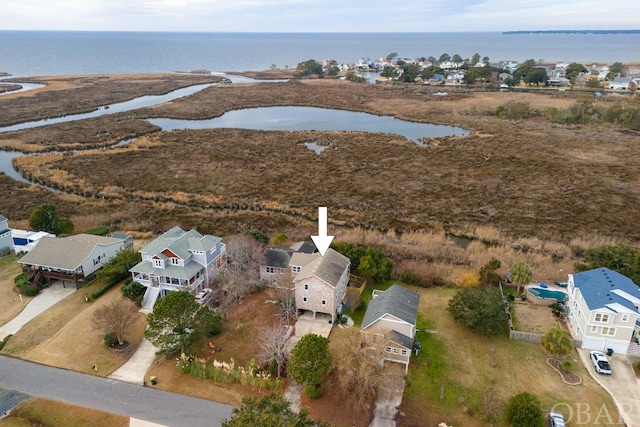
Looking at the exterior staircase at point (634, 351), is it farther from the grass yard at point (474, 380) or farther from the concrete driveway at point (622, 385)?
the grass yard at point (474, 380)

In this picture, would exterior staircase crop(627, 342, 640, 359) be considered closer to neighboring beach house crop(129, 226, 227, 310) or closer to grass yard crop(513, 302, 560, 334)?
grass yard crop(513, 302, 560, 334)

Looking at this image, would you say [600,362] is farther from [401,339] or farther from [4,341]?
[4,341]

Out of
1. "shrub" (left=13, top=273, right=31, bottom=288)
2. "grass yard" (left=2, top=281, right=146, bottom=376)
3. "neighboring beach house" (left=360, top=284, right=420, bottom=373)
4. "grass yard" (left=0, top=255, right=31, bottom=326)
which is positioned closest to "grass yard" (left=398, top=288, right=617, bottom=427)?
"neighboring beach house" (left=360, top=284, right=420, bottom=373)

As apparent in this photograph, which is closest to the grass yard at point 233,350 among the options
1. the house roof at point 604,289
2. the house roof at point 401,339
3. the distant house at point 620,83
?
the house roof at point 401,339

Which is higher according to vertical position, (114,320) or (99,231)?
(114,320)

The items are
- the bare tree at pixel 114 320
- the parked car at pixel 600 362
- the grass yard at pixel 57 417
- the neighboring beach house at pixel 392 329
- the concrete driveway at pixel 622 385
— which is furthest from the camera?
the bare tree at pixel 114 320

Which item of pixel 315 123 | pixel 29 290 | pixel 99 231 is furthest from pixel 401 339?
pixel 315 123

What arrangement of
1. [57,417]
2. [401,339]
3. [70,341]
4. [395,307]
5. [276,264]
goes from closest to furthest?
[57,417] < [401,339] < [395,307] < [70,341] < [276,264]

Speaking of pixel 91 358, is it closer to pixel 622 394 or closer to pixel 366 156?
pixel 622 394
